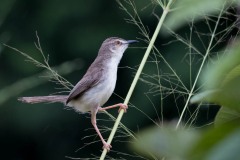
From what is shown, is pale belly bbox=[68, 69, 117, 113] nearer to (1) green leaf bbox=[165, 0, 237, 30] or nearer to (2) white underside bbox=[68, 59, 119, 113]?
(2) white underside bbox=[68, 59, 119, 113]

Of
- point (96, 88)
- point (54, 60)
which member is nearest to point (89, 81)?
point (96, 88)

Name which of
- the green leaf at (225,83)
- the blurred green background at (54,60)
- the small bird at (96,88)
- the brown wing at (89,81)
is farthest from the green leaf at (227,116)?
the blurred green background at (54,60)

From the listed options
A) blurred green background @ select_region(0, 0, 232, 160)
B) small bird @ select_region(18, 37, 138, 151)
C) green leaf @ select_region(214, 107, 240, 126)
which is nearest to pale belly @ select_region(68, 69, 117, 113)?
small bird @ select_region(18, 37, 138, 151)

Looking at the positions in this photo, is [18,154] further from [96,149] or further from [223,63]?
[223,63]

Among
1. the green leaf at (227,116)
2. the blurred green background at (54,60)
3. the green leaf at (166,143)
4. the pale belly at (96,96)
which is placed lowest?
the blurred green background at (54,60)

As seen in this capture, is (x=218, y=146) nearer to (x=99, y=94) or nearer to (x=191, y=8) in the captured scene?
(x=191, y=8)

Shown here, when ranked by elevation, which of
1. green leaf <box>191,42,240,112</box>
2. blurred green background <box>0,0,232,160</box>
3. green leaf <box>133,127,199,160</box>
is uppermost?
green leaf <box>191,42,240,112</box>

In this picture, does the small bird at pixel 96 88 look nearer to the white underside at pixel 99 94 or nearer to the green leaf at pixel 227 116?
the white underside at pixel 99 94

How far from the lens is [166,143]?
54 cm

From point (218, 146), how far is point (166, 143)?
40 millimetres

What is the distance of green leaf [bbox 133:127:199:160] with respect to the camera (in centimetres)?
54

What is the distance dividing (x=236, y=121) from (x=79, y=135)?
1387 cm

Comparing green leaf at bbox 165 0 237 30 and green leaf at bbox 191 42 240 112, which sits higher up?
green leaf at bbox 165 0 237 30

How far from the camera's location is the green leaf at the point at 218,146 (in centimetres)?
53
